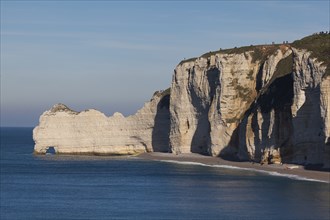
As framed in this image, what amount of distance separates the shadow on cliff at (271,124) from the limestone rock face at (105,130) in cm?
2047

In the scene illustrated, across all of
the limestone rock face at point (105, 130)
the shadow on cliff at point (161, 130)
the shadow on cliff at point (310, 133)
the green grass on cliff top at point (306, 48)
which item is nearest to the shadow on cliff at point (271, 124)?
the shadow on cliff at point (310, 133)

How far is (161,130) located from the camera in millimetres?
111125

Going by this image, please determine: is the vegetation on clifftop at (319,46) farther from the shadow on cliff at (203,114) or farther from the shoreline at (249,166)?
the shadow on cliff at (203,114)

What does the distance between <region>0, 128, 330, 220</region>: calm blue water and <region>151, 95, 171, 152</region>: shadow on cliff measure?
2272 cm

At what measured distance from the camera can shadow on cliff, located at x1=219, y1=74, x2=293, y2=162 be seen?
80875 millimetres

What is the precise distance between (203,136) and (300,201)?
49512 millimetres

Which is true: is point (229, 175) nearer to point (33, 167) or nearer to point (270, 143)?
point (270, 143)

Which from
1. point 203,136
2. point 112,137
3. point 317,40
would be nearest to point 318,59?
point 317,40

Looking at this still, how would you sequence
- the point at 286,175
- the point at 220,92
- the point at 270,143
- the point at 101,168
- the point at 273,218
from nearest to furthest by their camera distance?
the point at 273,218 → the point at 286,175 → the point at 270,143 → the point at 101,168 → the point at 220,92

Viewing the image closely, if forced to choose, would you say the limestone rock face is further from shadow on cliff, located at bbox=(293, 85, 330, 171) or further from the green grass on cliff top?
shadow on cliff, located at bbox=(293, 85, 330, 171)

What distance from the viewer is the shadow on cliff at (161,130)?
11093 cm

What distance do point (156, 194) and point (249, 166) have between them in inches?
966

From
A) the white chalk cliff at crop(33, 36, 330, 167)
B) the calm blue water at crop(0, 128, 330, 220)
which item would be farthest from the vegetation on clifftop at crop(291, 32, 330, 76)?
the calm blue water at crop(0, 128, 330, 220)

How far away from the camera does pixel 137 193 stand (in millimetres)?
61312
